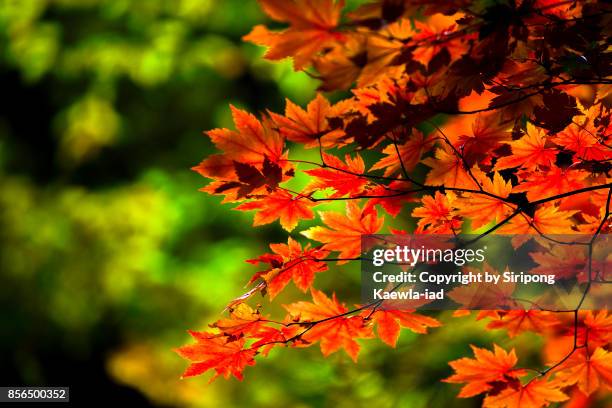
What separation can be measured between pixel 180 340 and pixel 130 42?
1.64 metres

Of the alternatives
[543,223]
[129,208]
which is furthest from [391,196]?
[129,208]

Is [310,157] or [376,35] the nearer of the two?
[376,35]

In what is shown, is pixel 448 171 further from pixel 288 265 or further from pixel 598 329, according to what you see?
pixel 598 329

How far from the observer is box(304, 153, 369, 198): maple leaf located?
0.82 meters

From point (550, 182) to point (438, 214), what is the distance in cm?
19

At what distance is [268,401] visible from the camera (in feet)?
8.04

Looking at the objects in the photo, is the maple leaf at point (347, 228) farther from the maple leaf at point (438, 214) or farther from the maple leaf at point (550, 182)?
the maple leaf at point (550, 182)

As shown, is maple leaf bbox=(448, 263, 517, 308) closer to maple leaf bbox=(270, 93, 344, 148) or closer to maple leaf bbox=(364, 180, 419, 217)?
maple leaf bbox=(364, 180, 419, 217)

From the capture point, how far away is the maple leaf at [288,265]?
0.85 metres

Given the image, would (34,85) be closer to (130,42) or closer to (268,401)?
(130,42)

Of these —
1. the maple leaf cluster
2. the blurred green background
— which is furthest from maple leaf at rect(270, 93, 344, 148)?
the blurred green background

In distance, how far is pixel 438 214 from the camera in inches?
36.8

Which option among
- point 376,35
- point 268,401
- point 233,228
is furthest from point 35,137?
point 376,35

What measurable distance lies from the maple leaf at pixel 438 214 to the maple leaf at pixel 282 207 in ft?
0.65
